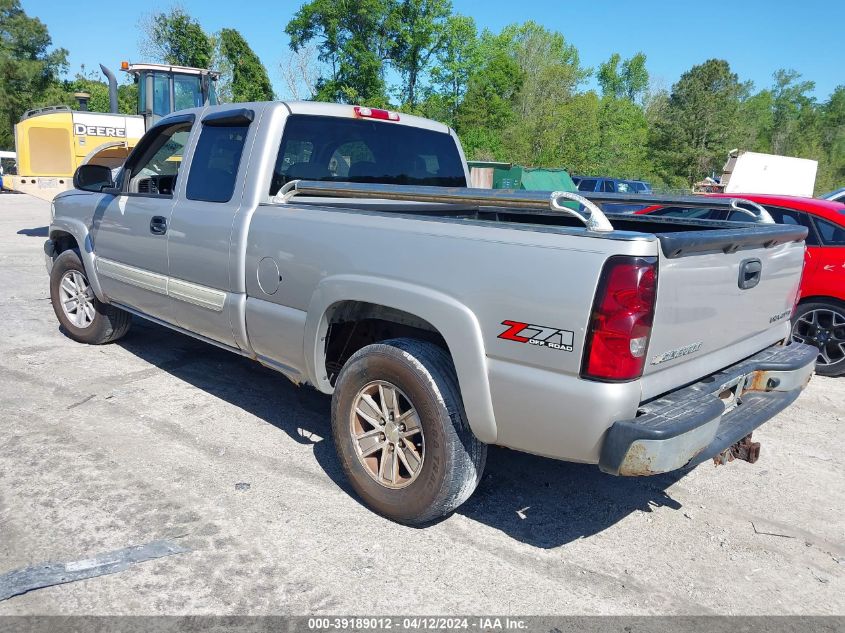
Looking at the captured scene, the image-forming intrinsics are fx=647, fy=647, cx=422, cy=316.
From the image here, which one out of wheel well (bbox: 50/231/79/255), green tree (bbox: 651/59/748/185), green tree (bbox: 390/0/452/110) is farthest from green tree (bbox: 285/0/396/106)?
wheel well (bbox: 50/231/79/255)

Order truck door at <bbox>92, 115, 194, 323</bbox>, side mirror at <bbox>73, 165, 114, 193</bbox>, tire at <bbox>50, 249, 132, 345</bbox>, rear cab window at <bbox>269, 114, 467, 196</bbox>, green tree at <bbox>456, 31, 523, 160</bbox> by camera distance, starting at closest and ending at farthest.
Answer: rear cab window at <bbox>269, 114, 467, 196</bbox> < truck door at <bbox>92, 115, 194, 323</bbox> < side mirror at <bbox>73, 165, 114, 193</bbox> < tire at <bbox>50, 249, 132, 345</bbox> < green tree at <bbox>456, 31, 523, 160</bbox>

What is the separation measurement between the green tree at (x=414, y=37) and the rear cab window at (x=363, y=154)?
41609 millimetres

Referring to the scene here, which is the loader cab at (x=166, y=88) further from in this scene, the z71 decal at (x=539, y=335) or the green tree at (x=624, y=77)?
the green tree at (x=624, y=77)

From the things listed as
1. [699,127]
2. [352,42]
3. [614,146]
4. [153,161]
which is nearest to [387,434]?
[153,161]

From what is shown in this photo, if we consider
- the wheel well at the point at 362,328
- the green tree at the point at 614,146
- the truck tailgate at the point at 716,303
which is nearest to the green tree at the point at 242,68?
the green tree at the point at 614,146

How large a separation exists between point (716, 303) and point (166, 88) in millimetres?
15447

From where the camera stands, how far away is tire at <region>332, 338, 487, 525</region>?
2918 mm

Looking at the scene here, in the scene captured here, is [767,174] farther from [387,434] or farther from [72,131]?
[387,434]

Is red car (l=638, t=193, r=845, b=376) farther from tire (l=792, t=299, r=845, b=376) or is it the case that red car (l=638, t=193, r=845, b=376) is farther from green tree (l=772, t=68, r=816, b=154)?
green tree (l=772, t=68, r=816, b=154)

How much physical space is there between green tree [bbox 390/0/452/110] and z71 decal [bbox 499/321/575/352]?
4427 centimetres

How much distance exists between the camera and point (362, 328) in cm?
377

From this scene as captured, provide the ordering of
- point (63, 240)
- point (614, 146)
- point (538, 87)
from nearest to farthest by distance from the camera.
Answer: point (63, 240), point (614, 146), point (538, 87)

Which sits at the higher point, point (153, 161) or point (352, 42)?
point (352, 42)

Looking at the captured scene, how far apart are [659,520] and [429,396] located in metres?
1.50
